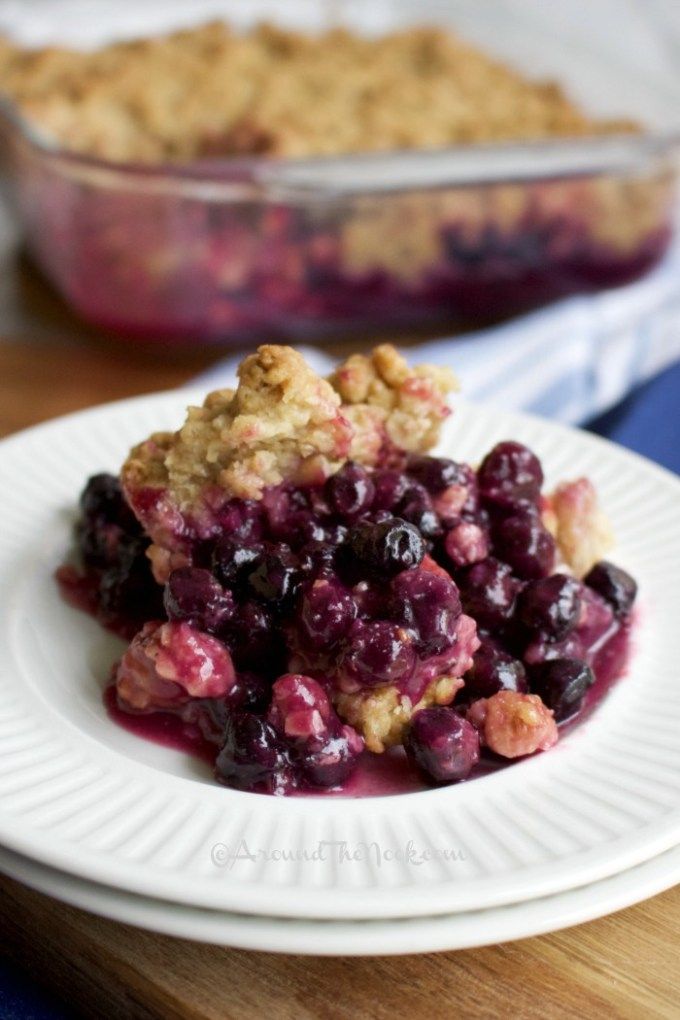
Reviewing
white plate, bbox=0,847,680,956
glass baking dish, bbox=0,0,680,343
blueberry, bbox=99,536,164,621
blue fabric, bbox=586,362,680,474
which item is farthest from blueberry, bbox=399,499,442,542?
glass baking dish, bbox=0,0,680,343

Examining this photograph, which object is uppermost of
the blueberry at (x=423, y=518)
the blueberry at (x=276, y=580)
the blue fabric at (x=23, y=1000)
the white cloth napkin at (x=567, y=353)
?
the blueberry at (x=423, y=518)

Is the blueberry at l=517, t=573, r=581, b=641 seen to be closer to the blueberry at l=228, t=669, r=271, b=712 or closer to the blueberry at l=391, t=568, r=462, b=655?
the blueberry at l=391, t=568, r=462, b=655

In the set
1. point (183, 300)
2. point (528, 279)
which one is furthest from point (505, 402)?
point (183, 300)

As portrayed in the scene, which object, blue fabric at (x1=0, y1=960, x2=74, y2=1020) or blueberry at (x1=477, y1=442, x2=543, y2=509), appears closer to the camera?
blue fabric at (x1=0, y1=960, x2=74, y2=1020)

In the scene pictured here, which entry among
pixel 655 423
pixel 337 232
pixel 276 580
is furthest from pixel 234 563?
pixel 337 232

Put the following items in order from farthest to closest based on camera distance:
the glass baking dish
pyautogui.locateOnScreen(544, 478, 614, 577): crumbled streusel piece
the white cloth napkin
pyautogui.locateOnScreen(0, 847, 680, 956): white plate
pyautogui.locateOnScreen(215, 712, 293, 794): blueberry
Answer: the white cloth napkin, the glass baking dish, pyautogui.locateOnScreen(544, 478, 614, 577): crumbled streusel piece, pyautogui.locateOnScreen(215, 712, 293, 794): blueberry, pyautogui.locateOnScreen(0, 847, 680, 956): white plate

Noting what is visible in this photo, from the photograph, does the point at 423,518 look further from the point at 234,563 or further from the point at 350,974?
the point at 350,974

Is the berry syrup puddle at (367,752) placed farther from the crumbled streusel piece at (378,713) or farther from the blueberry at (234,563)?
the blueberry at (234,563)

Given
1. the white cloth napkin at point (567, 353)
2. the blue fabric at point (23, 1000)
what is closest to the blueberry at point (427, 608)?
the blue fabric at point (23, 1000)
